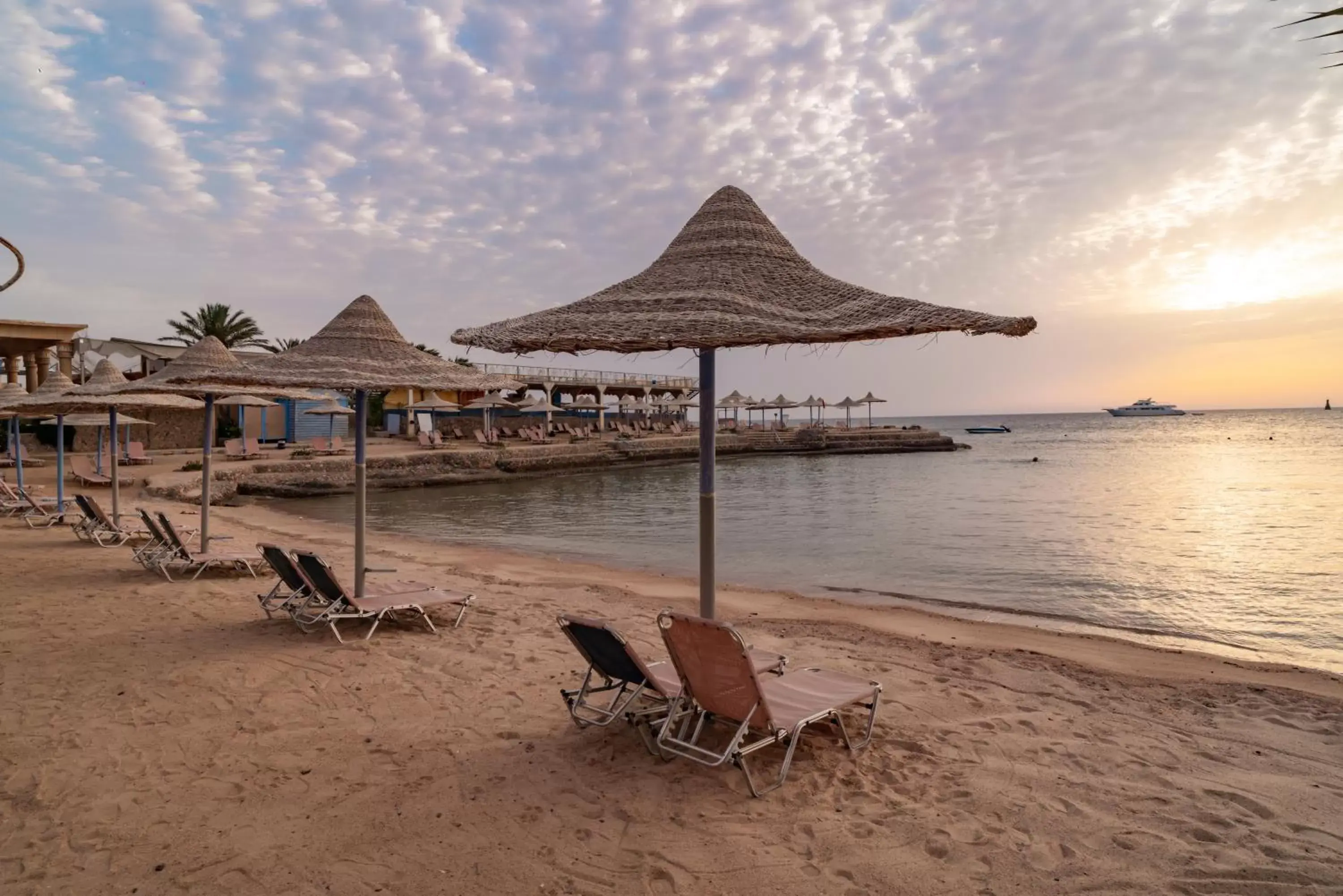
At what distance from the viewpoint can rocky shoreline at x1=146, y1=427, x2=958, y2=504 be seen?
20.7 metres

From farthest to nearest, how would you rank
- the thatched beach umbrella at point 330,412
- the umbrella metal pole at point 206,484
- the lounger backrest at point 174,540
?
the thatched beach umbrella at point 330,412
the umbrella metal pole at point 206,484
the lounger backrest at point 174,540

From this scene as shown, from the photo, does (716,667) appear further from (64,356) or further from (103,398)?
(64,356)

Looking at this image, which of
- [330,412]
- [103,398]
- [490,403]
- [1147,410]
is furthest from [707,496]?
[1147,410]

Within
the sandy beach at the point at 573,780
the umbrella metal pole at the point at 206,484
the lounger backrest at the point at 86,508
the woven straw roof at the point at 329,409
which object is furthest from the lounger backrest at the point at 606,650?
the woven straw roof at the point at 329,409

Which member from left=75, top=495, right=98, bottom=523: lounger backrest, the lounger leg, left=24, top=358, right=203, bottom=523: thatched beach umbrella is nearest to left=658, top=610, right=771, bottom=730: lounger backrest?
the lounger leg

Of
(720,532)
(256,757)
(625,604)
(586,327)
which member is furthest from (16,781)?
(720,532)

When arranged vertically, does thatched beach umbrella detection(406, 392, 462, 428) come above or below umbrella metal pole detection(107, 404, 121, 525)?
above

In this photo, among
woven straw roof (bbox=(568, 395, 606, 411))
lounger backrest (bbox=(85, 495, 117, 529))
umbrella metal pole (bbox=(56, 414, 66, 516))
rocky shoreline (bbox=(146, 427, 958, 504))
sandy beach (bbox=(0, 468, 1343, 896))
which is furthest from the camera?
woven straw roof (bbox=(568, 395, 606, 411))

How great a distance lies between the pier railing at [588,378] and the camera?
42.2 metres

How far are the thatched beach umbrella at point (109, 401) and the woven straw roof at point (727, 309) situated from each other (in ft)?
26.0

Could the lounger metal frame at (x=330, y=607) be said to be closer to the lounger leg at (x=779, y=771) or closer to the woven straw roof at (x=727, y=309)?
the woven straw roof at (x=727, y=309)

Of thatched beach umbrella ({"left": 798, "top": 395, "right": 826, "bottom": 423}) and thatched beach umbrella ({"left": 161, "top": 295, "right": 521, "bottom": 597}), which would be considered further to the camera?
thatched beach umbrella ({"left": 798, "top": 395, "right": 826, "bottom": 423})

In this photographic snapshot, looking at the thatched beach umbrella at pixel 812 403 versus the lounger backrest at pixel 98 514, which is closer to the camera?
the lounger backrest at pixel 98 514

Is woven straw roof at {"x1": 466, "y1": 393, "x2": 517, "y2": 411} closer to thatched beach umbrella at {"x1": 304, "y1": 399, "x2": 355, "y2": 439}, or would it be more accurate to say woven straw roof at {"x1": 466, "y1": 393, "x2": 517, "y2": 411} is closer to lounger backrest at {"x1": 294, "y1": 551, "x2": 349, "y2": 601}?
thatched beach umbrella at {"x1": 304, "y1": 399, "x2": 355, "y2": 439}
